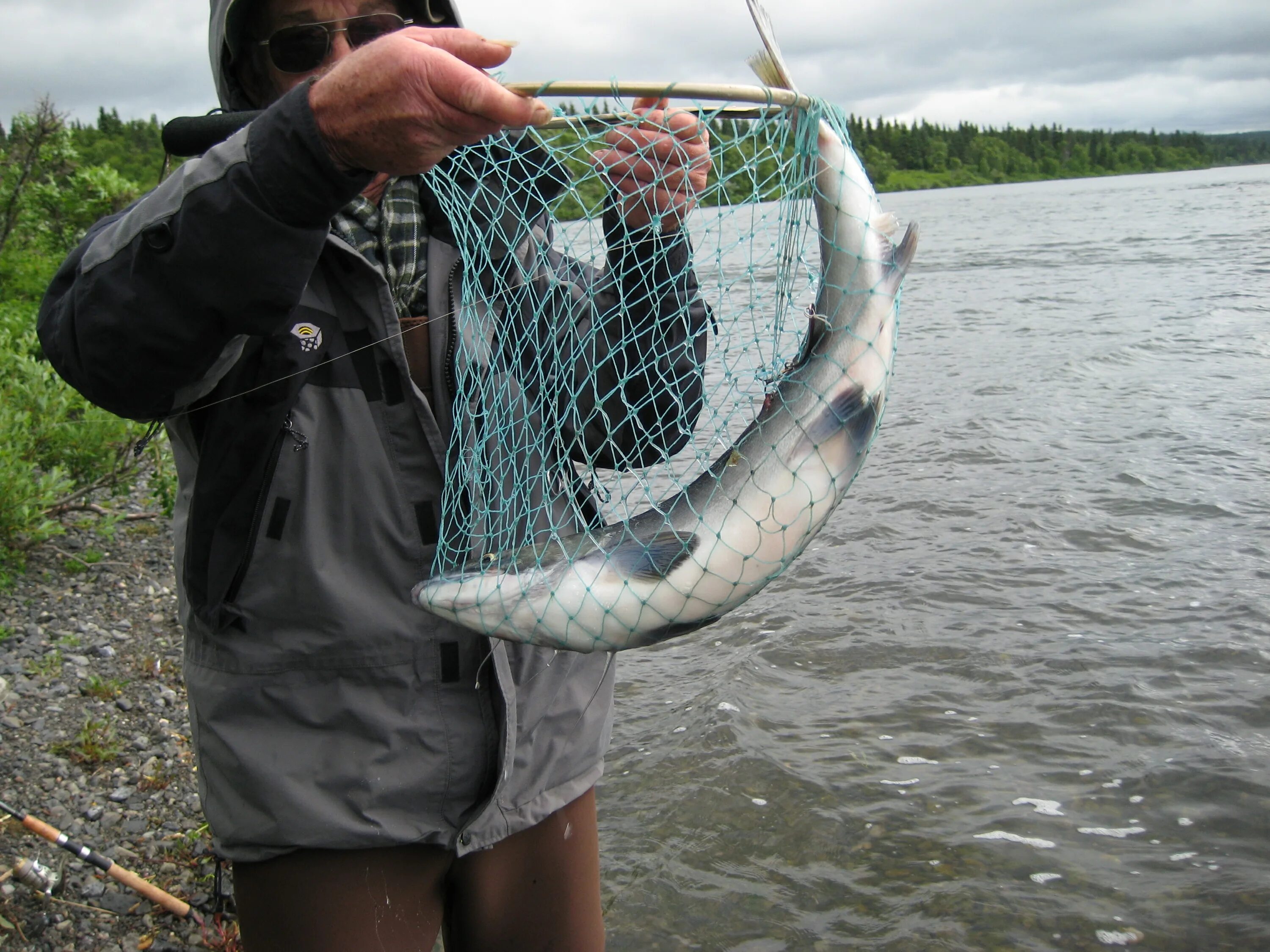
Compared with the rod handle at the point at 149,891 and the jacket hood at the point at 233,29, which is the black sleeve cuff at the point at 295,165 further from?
the rod handle at the point at 149,891

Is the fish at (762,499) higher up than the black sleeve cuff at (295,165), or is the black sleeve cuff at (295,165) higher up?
the black sleeve cuff at (295,165)

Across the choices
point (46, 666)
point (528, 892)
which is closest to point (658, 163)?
point (528, 892)

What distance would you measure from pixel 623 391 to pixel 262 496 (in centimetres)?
89

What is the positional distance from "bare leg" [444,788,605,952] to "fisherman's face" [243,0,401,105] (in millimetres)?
1909

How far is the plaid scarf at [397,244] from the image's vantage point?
7.66ft

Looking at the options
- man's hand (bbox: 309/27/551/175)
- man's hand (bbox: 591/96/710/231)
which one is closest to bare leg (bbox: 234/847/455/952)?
man's hand (bbox: 309/27/551/175)

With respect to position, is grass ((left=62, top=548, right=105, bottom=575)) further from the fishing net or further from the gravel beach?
the fishing net

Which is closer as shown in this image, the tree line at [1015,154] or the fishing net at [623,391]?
the fishing net at [623,391]

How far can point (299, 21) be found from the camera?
2346 millimetres

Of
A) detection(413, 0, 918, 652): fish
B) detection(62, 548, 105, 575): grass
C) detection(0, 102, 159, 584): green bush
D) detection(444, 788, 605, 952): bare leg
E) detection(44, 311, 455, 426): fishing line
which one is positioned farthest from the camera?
detection(62, 548, 105, 575): grass

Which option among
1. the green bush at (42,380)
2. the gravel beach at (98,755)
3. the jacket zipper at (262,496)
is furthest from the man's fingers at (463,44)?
the gravel beach at (98,755)

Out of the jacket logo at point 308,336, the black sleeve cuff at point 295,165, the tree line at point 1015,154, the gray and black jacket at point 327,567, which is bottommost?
the gray and black jacket at point 327,567

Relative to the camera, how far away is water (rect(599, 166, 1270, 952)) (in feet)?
14.5

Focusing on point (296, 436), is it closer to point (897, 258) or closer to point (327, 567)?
point (327, 567)
